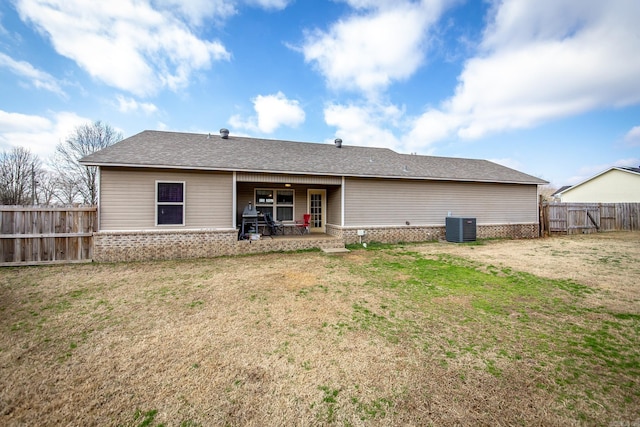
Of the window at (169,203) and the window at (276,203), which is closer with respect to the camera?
the window at (169,203)

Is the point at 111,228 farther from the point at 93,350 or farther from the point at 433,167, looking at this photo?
the point at 433,167

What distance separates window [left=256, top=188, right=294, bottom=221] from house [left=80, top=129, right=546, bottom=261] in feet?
0.15

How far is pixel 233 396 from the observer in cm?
228

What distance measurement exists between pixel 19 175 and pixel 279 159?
22.3 m

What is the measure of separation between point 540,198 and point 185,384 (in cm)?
1733

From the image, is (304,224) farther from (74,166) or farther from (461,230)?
(74,166)

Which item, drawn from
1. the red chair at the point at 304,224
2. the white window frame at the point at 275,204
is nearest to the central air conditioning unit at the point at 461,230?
the red chair at the point at 304,224

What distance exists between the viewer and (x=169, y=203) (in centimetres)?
872

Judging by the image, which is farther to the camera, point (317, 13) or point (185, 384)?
point (317, 13)

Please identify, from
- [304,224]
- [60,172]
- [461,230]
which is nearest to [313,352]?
[304,224]

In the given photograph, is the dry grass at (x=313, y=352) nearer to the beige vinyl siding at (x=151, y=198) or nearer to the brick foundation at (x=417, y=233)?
the beige vinyl siding at (x=151, y=198)

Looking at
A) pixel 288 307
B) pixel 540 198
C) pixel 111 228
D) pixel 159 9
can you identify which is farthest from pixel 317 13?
pixel 540 198

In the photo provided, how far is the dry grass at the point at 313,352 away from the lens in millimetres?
2119

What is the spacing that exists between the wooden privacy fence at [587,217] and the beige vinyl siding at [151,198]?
626 inches
